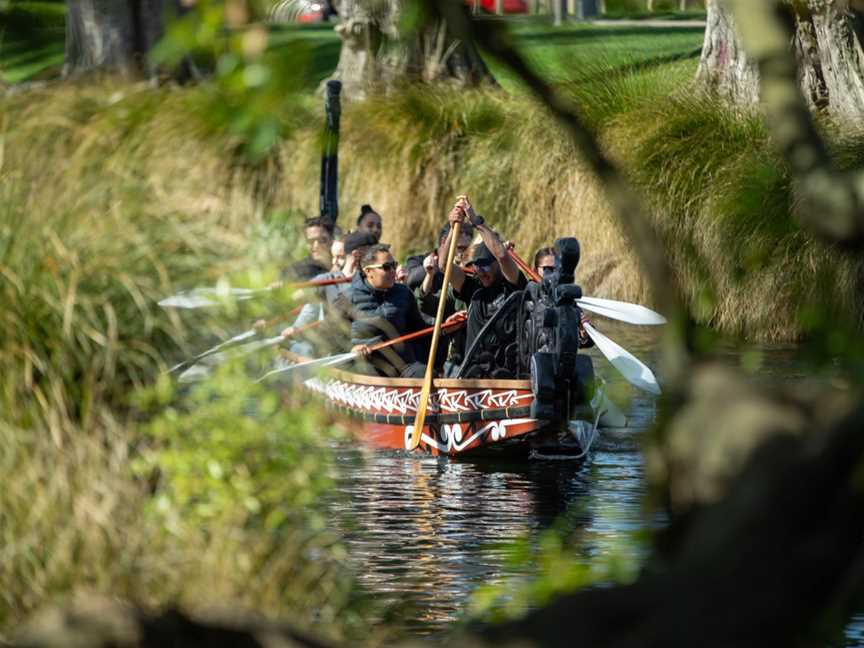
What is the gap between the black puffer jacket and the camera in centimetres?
1599

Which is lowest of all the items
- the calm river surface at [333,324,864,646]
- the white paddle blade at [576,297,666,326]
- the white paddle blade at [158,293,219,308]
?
the calm river surface at [333,324,864,646]

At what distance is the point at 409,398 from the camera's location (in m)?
16.3

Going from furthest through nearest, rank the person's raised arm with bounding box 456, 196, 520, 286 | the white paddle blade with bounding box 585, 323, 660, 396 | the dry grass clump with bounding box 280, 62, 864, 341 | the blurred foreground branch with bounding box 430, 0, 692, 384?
the dry grass clump with bounding box 280, 62, 864, 341 → the white paddle blade with bounding box 585, 323, 660, 396 → the person's raised arm with bounding box 456, 196, 520, 286 → the blurred foreground branch with bounding box 430, 0, 692, 384

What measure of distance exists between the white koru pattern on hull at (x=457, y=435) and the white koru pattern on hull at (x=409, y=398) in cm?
16

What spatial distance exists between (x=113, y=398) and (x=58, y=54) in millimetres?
36750

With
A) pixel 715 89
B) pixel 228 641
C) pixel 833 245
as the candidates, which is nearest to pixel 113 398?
pixel 228 641

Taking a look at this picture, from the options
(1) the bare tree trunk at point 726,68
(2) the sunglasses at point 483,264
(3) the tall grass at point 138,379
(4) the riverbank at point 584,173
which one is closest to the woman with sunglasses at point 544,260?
(4) the riverbank at point 584,173

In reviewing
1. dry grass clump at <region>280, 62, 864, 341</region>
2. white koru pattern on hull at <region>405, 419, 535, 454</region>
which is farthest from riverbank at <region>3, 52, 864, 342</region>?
white koru pattern on hull at <region>405, 419, 535, 454</region>

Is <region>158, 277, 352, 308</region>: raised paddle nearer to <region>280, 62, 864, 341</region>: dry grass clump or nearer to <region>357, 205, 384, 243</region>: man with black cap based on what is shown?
<region>280, 62, 864, 341</region>: dry grass clump

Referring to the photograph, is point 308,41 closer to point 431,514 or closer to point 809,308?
point 809,308

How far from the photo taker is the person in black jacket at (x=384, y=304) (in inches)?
629

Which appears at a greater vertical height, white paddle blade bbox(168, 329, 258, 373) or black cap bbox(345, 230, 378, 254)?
white paddle blade bbox(168, 329, 258, 373)

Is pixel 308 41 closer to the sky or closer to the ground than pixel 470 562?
closer to the sky

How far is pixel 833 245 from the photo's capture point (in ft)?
13.6
